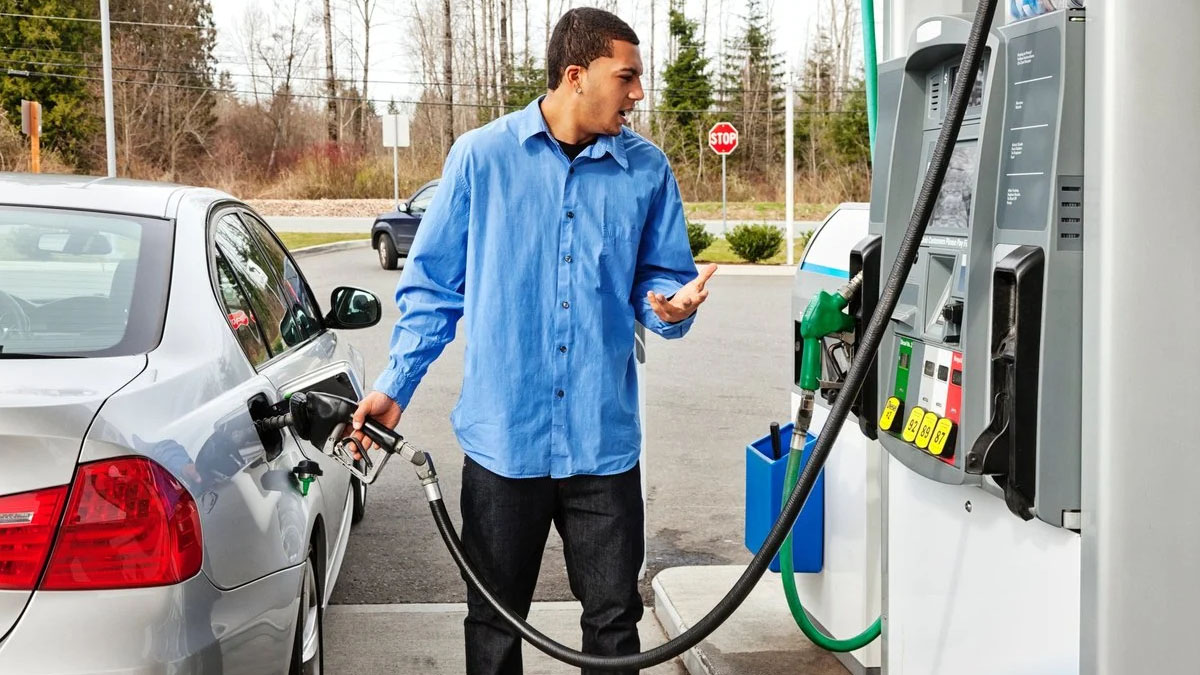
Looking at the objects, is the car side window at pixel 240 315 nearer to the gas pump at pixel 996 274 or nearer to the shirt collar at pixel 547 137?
the shirt collar at pixel 547 137

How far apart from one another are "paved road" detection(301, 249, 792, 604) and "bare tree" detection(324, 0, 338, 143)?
35493 mm

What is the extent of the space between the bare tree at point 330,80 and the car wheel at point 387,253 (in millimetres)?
28395

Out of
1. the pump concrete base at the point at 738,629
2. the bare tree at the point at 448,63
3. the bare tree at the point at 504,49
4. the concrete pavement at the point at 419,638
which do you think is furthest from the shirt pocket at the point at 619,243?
the bare tree at the point at 504,49

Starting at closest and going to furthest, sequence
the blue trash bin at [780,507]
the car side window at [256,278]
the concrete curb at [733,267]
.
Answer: the car side window at [256,278]
the blue trash bin at [780,507]
the concrete curb at [733,267]

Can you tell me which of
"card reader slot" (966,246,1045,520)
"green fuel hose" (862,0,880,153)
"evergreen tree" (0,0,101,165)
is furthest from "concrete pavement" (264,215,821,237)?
"card reader slot" (966,246,1045,520)

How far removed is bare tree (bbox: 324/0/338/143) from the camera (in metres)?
49.3

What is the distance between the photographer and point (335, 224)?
3472 centimetres

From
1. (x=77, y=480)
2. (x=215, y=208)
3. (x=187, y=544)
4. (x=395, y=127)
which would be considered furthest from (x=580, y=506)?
(x=395, y=127)

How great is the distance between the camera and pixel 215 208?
3688 mm

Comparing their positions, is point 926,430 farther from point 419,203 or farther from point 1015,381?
point 419,203

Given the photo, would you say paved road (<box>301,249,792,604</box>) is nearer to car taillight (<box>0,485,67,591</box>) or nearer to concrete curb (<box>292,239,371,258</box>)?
car taillight (<box>0,485,67,591</box>)

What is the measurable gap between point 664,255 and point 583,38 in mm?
547

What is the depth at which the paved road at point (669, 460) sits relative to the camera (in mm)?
5469

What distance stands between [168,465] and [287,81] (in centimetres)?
4960
